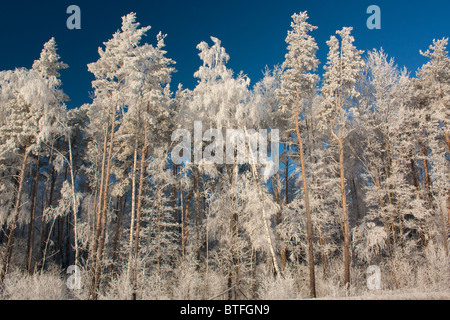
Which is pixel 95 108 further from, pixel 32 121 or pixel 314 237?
pixel 314 237

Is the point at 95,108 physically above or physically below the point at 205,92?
below

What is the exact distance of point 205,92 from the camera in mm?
17281

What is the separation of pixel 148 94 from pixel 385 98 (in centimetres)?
1514

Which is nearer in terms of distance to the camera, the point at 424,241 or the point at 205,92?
the point at 424,241

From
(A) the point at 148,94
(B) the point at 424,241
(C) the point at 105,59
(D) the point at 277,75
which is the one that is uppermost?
(D) the point at 277,75

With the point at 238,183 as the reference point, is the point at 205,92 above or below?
above

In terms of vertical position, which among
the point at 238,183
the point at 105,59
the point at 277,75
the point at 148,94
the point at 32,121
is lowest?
the point at 238,183
